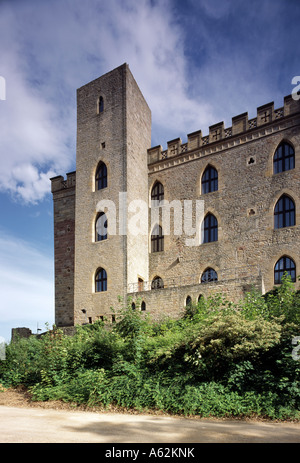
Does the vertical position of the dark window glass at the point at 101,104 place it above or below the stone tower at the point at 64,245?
above

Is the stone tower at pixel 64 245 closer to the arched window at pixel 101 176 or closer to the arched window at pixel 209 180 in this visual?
the arched window at pixel 101 176

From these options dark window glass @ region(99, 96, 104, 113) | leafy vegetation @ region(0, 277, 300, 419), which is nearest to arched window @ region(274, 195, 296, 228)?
leafy vegetation @ region(0, 277, 300, 419)

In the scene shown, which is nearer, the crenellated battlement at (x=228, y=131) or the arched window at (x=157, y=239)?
the crenellated battlement at (x=228, y=131)

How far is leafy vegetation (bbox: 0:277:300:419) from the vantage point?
8242mm

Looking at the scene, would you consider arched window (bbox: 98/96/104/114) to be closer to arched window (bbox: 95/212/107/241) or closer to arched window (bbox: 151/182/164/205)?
arched window (bbox: 151/182/164/205)

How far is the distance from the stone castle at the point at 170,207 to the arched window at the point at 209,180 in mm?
→ 57

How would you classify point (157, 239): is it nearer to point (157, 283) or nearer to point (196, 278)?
point (157, 283)

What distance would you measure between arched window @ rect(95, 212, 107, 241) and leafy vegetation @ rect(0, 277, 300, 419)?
8225 millimetres

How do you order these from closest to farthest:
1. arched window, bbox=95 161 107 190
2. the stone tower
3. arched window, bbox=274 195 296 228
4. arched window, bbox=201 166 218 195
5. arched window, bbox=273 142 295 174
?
arched window, bbox=274 195 296 228 → arched window, bbox=273 142 295 174 → arched window, bbox=201 166 218 195 → arched window, bbox=95 161 107 190 → the stone tower

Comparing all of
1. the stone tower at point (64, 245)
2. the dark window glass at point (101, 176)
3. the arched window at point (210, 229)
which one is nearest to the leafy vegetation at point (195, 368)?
the arched window at point (210, 229)

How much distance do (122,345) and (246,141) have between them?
12212mm

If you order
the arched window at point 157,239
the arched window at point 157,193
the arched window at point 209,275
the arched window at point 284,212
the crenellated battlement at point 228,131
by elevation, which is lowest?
the arched window at point 209,275

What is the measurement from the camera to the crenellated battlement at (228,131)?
57.7 feet
